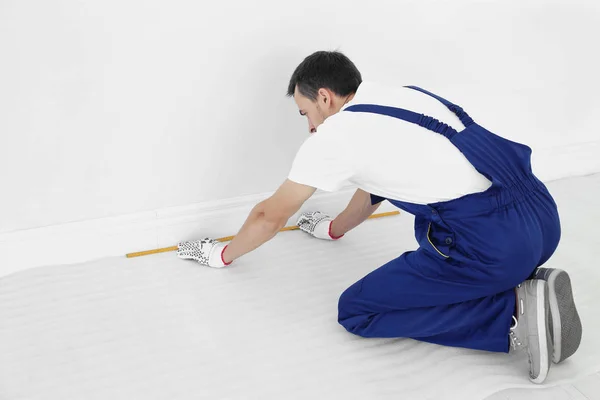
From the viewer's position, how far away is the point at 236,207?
280cm

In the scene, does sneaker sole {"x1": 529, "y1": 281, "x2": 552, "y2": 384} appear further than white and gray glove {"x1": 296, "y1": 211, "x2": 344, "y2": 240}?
No

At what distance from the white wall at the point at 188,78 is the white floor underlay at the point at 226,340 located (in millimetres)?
297

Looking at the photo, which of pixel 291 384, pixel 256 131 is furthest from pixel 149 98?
pixel 291 384

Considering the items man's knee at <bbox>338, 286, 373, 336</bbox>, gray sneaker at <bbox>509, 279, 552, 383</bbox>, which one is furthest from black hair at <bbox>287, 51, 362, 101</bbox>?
gray sneaker at <bbox>509, 279, 552, 383</bbox>

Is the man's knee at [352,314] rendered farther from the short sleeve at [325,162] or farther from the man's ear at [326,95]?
the man's ear at [326,95]

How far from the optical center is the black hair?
2.17m

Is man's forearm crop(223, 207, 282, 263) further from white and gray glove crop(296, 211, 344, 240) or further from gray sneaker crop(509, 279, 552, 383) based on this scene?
gray sneaker crop(509, 279, 552, 383)

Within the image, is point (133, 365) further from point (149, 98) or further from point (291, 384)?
point (149, 98)

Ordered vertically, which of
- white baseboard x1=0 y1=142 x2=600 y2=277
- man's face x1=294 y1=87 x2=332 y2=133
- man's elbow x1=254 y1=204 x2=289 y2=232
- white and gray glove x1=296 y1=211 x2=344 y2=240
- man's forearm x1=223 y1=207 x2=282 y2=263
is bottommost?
white and gray glove x1=296 y1=211 x2=344 y2=240

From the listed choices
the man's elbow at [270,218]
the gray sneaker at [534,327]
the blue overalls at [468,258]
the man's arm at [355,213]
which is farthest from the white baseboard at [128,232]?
the gray sneaker at [534,327]

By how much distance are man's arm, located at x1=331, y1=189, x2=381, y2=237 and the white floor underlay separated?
108mm

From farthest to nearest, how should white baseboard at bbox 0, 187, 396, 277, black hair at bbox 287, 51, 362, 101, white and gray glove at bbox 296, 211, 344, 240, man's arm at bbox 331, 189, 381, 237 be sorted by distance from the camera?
white and gray glove at bbox 296, 211, 344, 240
man's arm at bbox 331, 189, 381, 237
white baseboard at bbox 0, 187, 396, 277
black hair at bbox 287, 51, 362, 101

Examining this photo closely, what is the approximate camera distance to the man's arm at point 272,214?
6.75 feet

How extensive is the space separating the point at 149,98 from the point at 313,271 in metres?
0.89
